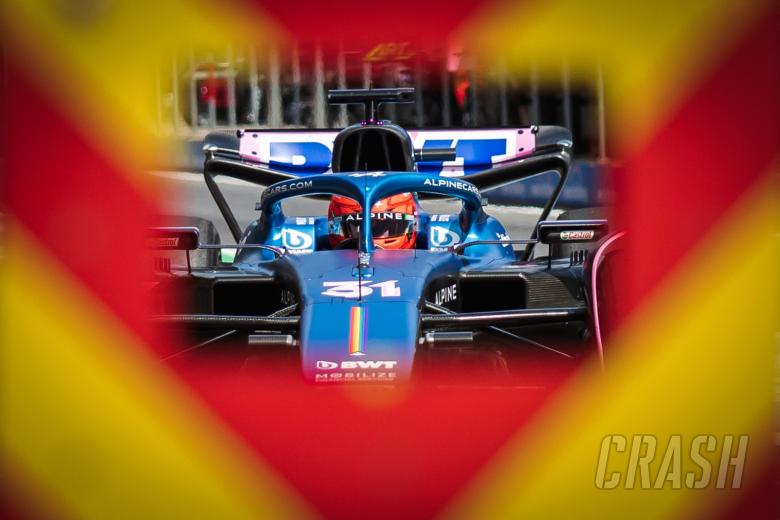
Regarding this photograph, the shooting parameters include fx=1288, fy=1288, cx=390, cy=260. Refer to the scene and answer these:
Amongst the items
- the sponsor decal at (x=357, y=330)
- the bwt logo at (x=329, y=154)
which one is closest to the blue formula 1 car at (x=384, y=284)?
the sponsor decal at (x=357, y=330)

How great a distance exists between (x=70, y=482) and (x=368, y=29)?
41.5 inches

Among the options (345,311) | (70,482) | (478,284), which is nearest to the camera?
(70,482)

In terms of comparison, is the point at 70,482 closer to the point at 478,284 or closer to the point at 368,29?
the point at 368,29

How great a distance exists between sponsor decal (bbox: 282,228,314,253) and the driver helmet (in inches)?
13.5

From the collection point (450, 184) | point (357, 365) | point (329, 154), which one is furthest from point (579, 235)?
point (329, 154)

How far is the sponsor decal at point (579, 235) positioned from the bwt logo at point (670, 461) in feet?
4.45

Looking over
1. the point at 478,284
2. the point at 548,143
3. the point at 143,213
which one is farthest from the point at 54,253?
the point at 548,143

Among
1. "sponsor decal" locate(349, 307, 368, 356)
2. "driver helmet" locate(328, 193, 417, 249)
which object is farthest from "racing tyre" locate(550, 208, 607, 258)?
"sponsor decal" locate(349, 307, 368, 356)

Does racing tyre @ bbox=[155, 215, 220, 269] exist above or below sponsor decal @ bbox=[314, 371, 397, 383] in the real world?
above

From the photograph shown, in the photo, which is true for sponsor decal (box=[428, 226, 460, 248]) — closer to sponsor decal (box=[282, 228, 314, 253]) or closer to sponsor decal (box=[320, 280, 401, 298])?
sponsor decal (box=[282, 228, 314, 253])

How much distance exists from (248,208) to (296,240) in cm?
792

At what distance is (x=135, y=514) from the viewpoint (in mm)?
2520

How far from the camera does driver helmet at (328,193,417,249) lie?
5.54 m

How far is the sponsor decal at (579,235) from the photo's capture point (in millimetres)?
3801
